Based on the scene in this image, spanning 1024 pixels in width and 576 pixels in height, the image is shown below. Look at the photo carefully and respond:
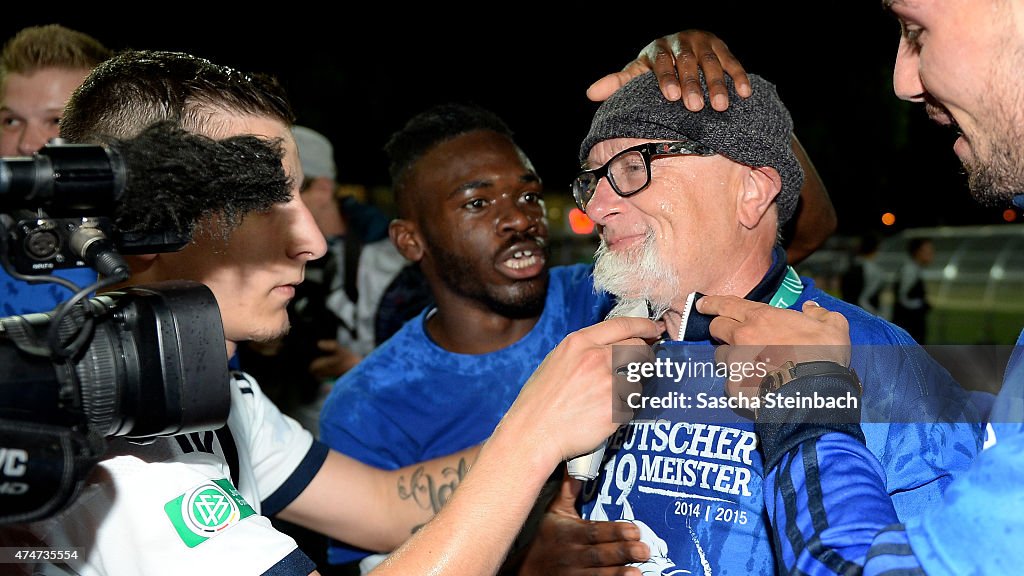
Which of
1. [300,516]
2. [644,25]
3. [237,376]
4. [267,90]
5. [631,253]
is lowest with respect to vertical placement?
[300,516]

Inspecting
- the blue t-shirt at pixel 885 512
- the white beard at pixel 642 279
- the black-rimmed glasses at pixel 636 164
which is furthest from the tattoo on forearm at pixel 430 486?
the blue t-shirt at pixel 885 512

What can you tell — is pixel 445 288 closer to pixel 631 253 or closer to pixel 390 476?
pixel 390 476

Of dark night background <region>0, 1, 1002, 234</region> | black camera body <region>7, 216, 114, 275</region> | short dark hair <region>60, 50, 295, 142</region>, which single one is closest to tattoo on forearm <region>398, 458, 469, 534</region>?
short dark hair <region>60, 50, 295, 142</region>

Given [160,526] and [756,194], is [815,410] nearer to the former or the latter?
[756,194]

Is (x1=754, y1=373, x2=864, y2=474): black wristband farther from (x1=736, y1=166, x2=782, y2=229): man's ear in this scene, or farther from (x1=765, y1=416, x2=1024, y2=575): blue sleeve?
(x1=736, y1=166, x2=782, y2=229): man's ear

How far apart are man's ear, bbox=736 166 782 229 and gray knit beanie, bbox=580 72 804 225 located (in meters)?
0.04

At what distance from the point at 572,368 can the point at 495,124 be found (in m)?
2.30

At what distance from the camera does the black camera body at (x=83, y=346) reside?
4.08 feet

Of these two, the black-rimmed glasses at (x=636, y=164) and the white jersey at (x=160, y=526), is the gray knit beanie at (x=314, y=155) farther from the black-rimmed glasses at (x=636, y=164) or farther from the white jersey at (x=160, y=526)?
the white jersey at (x=160, y=526)

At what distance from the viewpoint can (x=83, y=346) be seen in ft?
4.49

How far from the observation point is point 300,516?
2826mm

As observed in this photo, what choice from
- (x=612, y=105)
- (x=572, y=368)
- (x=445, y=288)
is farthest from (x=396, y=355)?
(x=572, y=368)

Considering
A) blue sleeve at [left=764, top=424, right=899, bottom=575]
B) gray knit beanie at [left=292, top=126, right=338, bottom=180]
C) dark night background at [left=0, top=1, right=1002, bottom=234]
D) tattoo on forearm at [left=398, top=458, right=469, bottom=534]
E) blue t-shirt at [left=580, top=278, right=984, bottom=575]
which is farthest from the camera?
dark night background at [left=0, top=1, right=1002, bottom=234]

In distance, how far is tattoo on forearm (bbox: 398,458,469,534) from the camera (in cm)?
291
